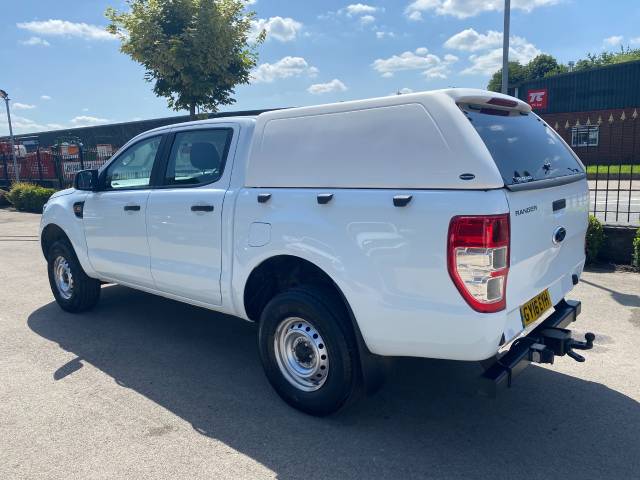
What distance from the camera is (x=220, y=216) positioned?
3.79 meters

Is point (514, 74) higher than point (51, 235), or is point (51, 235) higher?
point (514, 74)

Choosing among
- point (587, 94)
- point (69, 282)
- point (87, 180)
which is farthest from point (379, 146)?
point (587, 94)

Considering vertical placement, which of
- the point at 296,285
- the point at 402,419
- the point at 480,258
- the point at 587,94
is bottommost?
the point at 402,419

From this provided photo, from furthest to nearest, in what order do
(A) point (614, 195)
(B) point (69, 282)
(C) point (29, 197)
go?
(C) point (29, 197), (A) point (614, 195), (B) point (69, 282)

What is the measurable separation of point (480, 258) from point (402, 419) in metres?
1.36

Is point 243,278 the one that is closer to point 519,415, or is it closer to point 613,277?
point 519,415

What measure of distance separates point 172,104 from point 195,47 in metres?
1.56

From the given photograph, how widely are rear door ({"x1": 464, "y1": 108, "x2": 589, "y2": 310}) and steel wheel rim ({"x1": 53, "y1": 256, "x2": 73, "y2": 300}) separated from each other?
15.3 ft

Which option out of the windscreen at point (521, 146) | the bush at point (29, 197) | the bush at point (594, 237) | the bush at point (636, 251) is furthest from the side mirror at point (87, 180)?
the bush at point (29, 197)

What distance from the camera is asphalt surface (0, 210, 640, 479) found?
2.92m

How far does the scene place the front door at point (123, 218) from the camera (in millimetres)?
4598

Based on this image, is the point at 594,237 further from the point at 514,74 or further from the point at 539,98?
the point at 514,74

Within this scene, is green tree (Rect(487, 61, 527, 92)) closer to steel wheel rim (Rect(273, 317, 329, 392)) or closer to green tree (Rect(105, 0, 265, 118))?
green tree (Rect(105, 0, 265, 118))

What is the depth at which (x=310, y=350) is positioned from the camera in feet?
11.2
